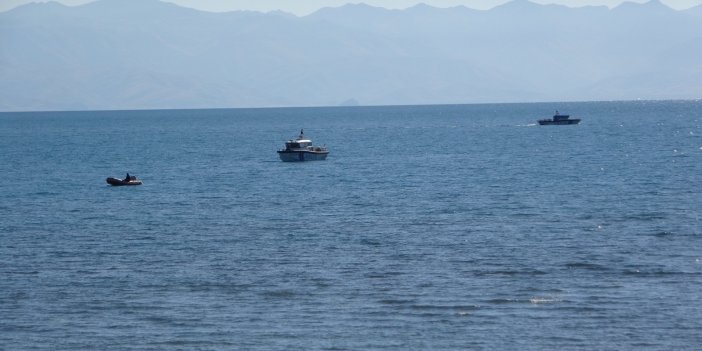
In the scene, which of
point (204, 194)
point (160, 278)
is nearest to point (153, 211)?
point (204, 194)

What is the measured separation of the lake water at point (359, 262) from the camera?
3775 centimetres

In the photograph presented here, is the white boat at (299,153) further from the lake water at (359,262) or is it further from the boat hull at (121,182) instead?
the boat hull at (121,182)

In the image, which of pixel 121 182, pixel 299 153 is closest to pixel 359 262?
pixel 121 182

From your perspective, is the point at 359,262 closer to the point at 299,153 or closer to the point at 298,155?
the point at 299,153

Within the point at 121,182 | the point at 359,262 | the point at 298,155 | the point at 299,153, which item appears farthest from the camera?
the point at 298,155

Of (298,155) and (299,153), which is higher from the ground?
(299,153)

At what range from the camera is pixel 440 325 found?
38.4 metres

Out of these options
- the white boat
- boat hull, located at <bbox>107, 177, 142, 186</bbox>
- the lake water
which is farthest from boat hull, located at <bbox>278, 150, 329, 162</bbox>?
boat hull, located at <bbox>107, 177, 142, 186</bbox>

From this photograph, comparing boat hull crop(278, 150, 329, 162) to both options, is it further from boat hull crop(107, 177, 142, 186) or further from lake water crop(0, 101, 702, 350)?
boat hull crop(107, 177, 142, 186)

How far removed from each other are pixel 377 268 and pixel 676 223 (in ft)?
65.6

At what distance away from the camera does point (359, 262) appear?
49.9 m

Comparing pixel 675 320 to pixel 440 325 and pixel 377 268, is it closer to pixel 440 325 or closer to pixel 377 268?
pixel 440 325

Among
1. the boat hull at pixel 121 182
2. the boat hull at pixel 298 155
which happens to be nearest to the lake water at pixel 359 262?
the boat hull at pixel 121 182

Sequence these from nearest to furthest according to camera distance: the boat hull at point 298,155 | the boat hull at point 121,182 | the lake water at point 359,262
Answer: the lake water at point 359,262 → the boat hull at point 121,182 → the boat hull at point 298,155
